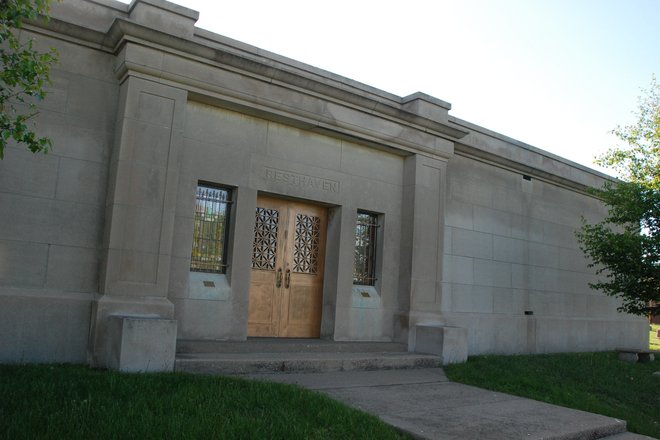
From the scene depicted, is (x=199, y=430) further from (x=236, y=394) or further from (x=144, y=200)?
(x=144, y=200)

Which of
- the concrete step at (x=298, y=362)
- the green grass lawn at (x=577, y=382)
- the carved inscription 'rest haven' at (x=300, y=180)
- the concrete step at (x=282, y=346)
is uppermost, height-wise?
the carved inscription 'rest haven' at (x=300, y=180)

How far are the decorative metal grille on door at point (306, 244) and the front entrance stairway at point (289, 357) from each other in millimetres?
1304

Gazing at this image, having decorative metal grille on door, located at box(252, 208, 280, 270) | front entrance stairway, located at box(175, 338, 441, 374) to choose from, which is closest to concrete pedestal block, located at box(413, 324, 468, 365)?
front entrance stairway, located at box(175, 338, 441, 374)

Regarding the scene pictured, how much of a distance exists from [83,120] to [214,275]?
2926 mm

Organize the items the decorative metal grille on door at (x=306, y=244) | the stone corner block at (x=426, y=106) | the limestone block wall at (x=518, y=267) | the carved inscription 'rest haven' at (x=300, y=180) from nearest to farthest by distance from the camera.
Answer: the carved inscription 'rest haven' at (x=300, y=180) → the decorative metal grille on door at (x=306, y=244) → the stone corner block at (x=426, y=106) → the limestone block wall at (x=518, y=267)

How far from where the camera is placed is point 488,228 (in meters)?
12.8

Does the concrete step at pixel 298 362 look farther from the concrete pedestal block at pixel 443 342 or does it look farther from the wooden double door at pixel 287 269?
the wooden double door at pixel 287 269

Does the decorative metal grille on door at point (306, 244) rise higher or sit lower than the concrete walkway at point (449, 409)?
higher

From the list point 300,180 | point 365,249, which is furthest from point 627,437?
point 300,180

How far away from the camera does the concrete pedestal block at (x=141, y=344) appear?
22.5 ft

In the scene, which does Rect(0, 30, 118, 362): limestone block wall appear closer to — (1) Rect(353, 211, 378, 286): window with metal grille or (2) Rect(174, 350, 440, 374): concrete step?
(2) Rect(174, 350, 440, 374): concrete step

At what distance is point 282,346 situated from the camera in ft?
28.8

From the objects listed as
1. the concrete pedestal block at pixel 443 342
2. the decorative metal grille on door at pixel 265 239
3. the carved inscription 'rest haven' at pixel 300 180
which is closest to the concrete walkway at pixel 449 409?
the concrete pedestal block at pixel 443 342

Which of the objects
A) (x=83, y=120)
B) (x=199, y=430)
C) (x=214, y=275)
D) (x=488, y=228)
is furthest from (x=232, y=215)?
(x=488, y=228)
